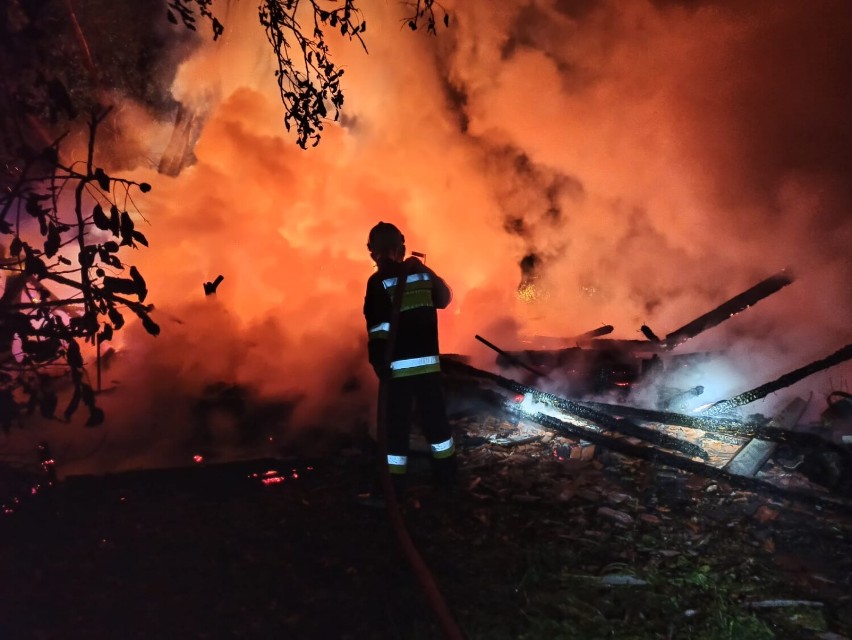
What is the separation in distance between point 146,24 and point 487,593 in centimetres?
1019

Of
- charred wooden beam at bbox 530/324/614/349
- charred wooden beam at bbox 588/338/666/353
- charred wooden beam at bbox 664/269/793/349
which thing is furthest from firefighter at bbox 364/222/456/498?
charred wooden beam at bbox 664/269/793/349

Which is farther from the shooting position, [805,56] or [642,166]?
[642,166]

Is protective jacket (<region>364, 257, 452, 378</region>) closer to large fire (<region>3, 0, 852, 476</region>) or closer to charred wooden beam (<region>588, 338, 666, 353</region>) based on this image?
large fire (<region>3, 0, 852, 476</region>)

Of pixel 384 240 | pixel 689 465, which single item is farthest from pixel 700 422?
pixel 384 240

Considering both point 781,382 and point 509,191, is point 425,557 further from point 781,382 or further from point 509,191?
point 509,191

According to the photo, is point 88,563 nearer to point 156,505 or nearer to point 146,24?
point 156,505

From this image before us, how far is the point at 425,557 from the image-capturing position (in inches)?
137

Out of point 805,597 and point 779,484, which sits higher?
point 779,484

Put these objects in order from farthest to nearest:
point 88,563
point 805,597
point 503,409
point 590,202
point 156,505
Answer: point 590,202 < point 503,409 < point 156,505 < point 88,563 < point 805,597

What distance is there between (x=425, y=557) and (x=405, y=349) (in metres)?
1.54

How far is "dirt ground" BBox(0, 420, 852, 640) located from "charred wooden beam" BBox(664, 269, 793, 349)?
3.56 metres

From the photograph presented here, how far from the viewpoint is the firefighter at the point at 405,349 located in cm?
404

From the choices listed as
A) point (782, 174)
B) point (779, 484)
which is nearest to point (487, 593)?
point (779, 484)

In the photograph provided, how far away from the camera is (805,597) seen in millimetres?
2982
